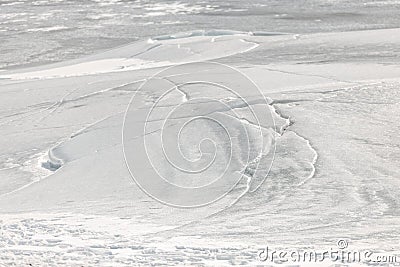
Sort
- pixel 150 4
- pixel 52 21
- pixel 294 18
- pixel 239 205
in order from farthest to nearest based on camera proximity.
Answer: pixel 150 4
pixel 52 21
pixel 294 18
pixel 239 205

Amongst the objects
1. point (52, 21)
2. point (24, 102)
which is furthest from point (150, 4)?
point (24, 102)

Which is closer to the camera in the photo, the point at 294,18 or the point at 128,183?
the point at 128,183

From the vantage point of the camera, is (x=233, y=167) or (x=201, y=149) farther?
(x=201, y=149)

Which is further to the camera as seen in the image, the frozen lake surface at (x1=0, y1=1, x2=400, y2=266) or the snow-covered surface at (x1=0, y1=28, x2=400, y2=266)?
the frozen lake surface at (x1=0, y1=1, x2=400, y2=266)

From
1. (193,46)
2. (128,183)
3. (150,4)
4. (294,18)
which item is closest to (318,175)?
(128,183)

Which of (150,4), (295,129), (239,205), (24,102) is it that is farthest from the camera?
(150,4)

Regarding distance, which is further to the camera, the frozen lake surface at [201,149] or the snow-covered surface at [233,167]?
the frozen lake surface at [201,149]

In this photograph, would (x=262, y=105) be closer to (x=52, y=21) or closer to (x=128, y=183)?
(x=128, y=183)
